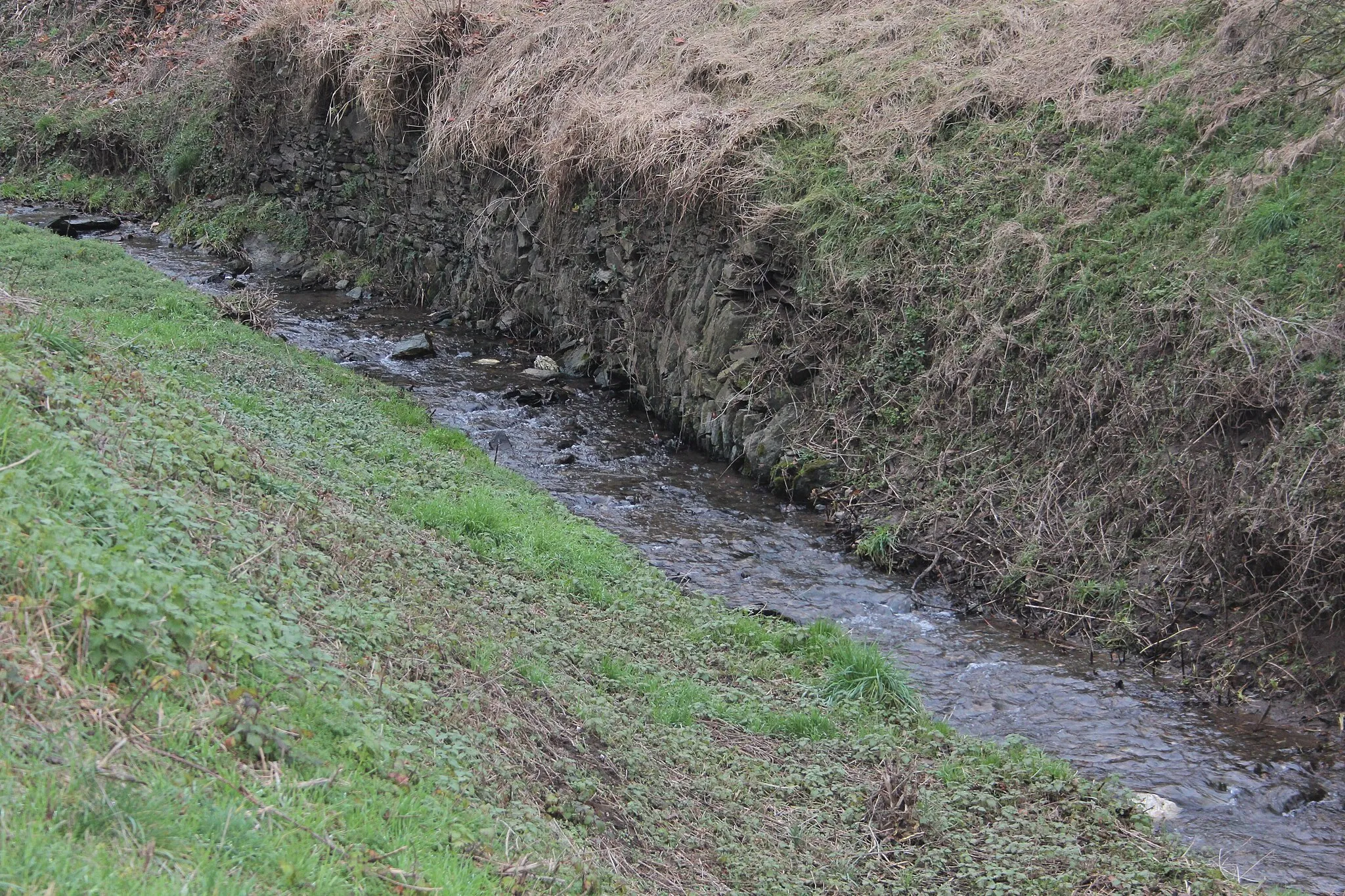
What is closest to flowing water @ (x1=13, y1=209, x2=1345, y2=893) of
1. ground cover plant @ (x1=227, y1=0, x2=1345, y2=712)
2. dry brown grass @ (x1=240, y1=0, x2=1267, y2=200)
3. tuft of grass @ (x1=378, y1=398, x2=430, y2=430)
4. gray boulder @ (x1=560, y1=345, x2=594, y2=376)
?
gray boulder @ (x1=560, y1=345, x2=594, y2=376)

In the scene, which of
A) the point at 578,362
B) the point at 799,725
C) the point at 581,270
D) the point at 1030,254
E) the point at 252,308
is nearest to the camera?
the point at 799,725

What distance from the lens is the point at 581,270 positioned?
13.6 meters

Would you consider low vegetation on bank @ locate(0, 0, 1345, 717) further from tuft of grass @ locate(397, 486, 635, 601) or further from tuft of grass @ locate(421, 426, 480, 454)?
tuft of grass @ locate(421, 426, 480, 454)

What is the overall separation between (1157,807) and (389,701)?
14.1 ft

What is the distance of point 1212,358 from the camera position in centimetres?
816

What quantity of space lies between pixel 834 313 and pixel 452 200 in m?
7.33

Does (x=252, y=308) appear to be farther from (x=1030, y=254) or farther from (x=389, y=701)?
(x=389, y=701)

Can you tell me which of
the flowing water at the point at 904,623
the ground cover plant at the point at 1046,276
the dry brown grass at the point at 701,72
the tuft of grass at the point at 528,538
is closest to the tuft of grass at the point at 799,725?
the flowing water at the point at 904,623

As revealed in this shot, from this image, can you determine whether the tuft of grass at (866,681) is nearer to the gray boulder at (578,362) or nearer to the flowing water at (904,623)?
the flowing water at (904,623)

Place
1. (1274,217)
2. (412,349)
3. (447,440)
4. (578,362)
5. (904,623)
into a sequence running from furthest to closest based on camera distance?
(412,349), (578,362), (447,440), (1274,217), (904,623)

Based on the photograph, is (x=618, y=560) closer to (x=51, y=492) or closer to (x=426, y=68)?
(x=51, y=492)

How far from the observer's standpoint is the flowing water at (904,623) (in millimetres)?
5832

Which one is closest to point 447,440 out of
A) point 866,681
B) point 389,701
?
point 866,681

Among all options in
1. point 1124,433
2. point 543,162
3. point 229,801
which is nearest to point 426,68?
point 543,162
